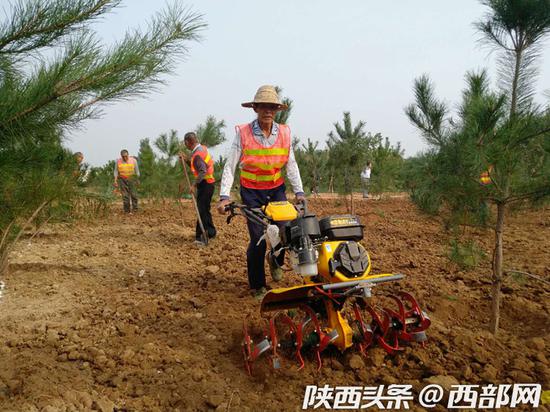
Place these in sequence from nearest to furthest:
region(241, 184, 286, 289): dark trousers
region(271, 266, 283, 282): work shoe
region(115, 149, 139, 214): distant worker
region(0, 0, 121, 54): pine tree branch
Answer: region(0, 0, 121, 54): pine tree branch → region(241, 184, 286, 289): dark trousers → region(271, 266, 283, 282): work shoe → region(115, 149, 139, 214): distant worker

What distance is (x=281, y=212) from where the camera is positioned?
311cm

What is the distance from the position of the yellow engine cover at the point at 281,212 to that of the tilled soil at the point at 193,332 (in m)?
0.92

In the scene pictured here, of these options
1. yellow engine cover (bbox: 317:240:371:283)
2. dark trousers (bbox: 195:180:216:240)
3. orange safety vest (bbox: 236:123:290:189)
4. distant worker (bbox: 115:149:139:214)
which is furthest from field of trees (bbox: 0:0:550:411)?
distant worker (bbox: 115:149:139:214)

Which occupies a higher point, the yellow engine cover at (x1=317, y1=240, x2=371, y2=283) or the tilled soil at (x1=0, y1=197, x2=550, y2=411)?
the yellow engine cover at (x1=317, y1=240, x2=371, y2=283)

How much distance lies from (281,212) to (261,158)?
92cm

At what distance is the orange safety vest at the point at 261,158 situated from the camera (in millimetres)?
3824

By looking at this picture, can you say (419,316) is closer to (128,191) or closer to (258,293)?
(258,293)

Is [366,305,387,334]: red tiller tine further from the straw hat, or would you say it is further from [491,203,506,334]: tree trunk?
the straw hat

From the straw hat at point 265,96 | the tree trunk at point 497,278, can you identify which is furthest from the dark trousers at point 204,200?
the tree trunk at point 497,278

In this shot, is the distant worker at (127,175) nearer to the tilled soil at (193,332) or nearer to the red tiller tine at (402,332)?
the tilled soil at (193,332)

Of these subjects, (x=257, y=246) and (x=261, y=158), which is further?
(x=257, y=246)

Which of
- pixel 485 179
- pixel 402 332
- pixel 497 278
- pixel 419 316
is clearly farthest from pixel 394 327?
pixel 485 179

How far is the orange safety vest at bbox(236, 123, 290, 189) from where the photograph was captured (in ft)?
12.5

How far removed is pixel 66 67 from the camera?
1.90 meters
